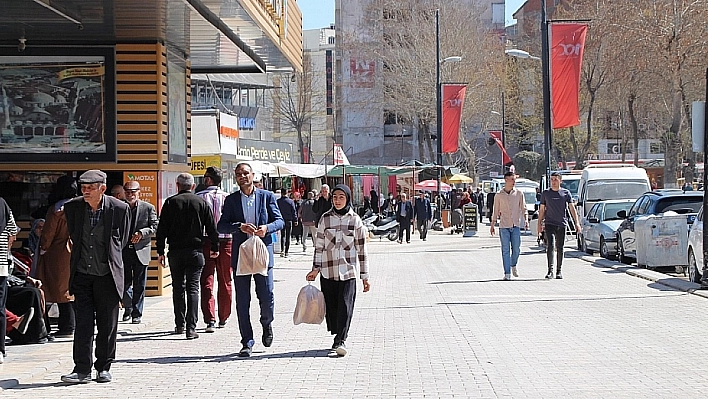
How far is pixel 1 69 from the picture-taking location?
15.1m

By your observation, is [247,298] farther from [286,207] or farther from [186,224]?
[286,207]

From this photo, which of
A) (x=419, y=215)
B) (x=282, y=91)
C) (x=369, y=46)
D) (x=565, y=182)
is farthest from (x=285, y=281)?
(x=282, y=91)

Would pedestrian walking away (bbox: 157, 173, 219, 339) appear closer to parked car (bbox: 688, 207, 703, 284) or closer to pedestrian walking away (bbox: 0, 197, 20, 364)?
pedestrian walking away (bbox: 0, 197, 20, 364)

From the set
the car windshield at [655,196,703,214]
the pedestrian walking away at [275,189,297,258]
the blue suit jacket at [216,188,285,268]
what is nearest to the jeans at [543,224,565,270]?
the car windshield at [655,196,703,214]

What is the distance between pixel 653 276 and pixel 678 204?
Result: 3.18 meters

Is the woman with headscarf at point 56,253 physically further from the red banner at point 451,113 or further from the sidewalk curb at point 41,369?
the red banner at point 451,113

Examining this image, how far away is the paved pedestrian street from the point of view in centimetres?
830

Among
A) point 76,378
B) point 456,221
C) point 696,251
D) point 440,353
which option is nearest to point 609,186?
point 456,221

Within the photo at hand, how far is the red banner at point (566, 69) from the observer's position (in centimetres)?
2666

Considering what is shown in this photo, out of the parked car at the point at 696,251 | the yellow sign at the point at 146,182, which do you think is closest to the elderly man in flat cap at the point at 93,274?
the yellow sign at the point at 146,182

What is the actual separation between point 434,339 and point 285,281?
896cm

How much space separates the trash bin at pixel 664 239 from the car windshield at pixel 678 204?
1.35 meters

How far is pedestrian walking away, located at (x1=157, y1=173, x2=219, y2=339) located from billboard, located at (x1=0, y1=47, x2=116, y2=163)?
4564mm

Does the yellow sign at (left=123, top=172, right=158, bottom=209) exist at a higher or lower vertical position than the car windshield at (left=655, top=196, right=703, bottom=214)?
higher
